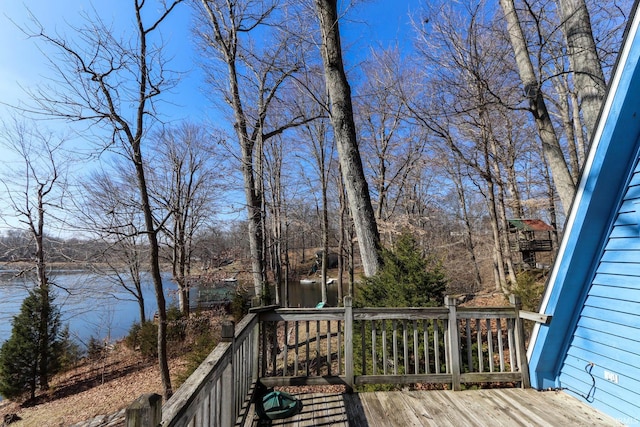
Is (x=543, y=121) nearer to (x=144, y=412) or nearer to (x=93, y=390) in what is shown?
(x=144, y=412)

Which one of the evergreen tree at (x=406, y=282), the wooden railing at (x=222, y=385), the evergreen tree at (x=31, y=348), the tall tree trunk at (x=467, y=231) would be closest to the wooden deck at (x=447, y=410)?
the wooden railing at (x=222, y=385)

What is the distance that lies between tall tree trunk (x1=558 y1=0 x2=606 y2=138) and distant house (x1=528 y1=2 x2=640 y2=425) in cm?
284

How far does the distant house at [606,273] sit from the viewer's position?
7.56ft

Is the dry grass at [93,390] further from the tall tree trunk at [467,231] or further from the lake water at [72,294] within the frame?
the tall tree trunk at [467,231]

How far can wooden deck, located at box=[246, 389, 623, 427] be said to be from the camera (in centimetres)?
250

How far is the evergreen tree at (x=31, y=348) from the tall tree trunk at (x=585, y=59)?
13.2 m

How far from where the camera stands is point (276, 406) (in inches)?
104

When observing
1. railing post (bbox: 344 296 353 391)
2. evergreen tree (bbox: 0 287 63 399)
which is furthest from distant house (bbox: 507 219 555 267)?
evergreen tree (bbox: 0 287 63 399)

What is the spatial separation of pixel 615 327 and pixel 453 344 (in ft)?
4.22

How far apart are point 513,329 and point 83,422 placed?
7.83 m

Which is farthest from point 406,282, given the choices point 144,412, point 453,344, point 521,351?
point 144,412

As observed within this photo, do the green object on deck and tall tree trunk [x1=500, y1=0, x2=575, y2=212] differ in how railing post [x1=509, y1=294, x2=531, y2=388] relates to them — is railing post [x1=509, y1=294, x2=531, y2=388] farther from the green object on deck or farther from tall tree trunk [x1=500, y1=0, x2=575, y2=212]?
tall tree trunk [x1=500, y1=0, x2=575, y2=212]

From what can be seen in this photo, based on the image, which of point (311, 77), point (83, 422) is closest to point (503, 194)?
point (311, 77)

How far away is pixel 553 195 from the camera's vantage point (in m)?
12.1
